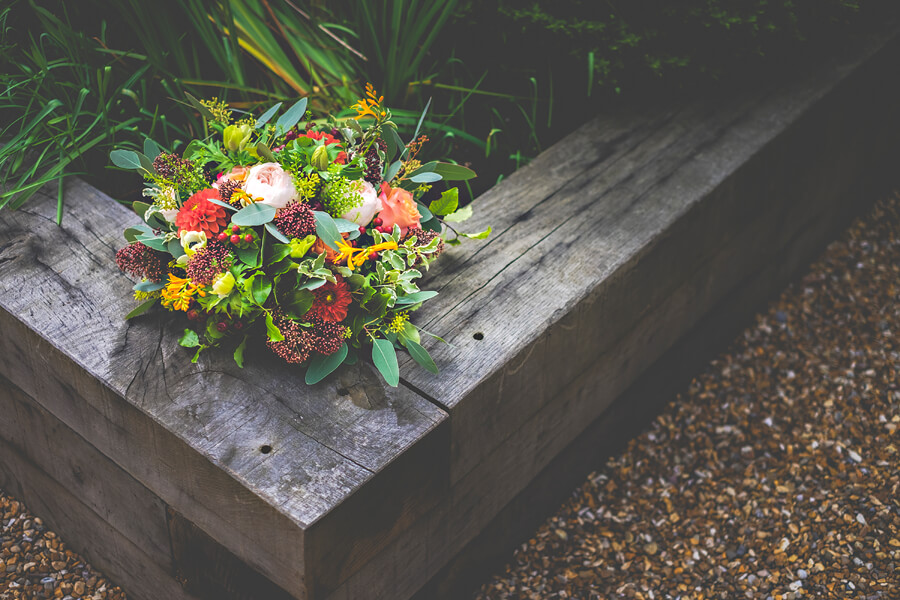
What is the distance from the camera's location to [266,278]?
52.1 inches

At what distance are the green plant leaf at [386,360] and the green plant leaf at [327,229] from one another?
0.18m

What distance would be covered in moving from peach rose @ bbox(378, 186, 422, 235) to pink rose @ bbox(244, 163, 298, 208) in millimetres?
162

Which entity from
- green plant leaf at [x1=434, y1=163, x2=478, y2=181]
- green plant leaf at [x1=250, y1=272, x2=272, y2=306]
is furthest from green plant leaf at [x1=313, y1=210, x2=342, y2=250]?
green plant leaf at [x1=434, y1=163, x2=478, y2=181]

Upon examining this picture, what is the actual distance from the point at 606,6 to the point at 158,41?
115 centimetres

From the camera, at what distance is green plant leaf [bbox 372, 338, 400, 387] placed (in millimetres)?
1313

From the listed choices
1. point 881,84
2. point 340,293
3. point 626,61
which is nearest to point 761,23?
point 626,61

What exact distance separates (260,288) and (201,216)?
0.50 ft

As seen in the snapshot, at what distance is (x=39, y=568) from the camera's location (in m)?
1.78

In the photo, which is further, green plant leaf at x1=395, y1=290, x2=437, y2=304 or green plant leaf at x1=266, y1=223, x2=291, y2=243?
green plant leaf at x1=395, y1=290, x2=437, y2=304

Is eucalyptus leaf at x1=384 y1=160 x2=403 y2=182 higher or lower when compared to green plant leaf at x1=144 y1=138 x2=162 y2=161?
lower

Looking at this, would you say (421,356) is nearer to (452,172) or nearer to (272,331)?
(272,331)

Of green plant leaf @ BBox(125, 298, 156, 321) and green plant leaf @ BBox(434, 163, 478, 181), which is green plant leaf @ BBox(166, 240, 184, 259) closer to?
green plant leaf @ BBox(125, 298, 156, 321)

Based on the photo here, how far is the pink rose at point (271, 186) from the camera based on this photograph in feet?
4.29

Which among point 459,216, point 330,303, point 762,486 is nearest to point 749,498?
point 762,486
